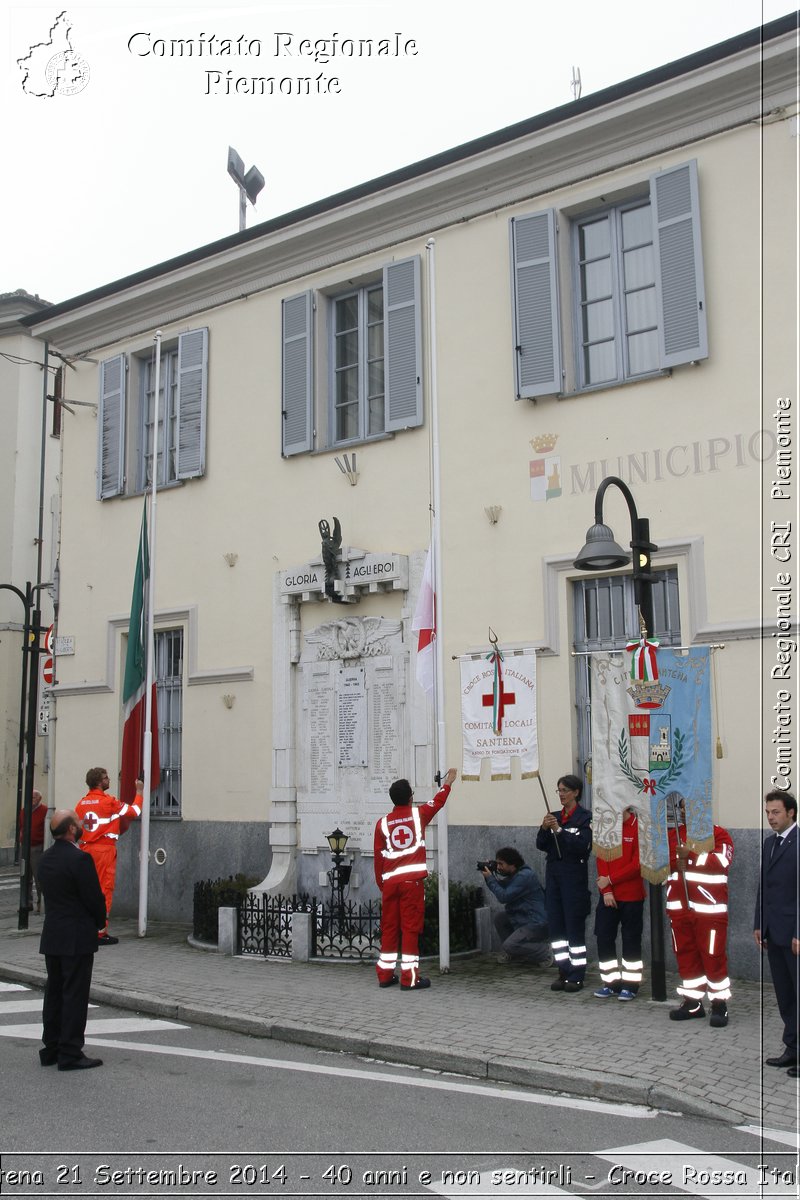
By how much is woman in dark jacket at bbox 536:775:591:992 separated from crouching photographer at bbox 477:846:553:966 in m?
0.99

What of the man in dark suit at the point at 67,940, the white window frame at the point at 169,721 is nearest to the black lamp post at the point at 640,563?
the man in dark suit at the point at 67,940

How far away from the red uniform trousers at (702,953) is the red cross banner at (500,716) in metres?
2.82

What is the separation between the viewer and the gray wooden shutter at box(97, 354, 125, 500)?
17000 mm

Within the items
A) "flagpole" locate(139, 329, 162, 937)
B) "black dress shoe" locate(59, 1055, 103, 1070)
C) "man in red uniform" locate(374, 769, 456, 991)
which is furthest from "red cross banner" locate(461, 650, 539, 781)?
"black dress shoe" locate(59, 1055, 103, 1070)

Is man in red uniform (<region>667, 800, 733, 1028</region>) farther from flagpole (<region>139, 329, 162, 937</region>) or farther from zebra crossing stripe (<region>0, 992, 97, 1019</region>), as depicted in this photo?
flagpole (<region>139, 329, 162, 937</region>)

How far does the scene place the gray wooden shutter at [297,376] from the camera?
581 inches

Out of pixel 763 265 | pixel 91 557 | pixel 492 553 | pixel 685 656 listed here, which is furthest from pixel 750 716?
pixel 91 557

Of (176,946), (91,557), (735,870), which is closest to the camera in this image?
(735,870)

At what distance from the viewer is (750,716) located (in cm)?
1068

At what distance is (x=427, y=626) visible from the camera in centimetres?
1169

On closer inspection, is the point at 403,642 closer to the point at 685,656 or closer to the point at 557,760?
the point at 557,760

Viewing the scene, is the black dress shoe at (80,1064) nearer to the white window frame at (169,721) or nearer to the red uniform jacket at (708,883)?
the red uniform jacket at (708,883)

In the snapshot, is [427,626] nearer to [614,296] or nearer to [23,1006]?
[614,296]

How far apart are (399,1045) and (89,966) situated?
2206 millimetres
